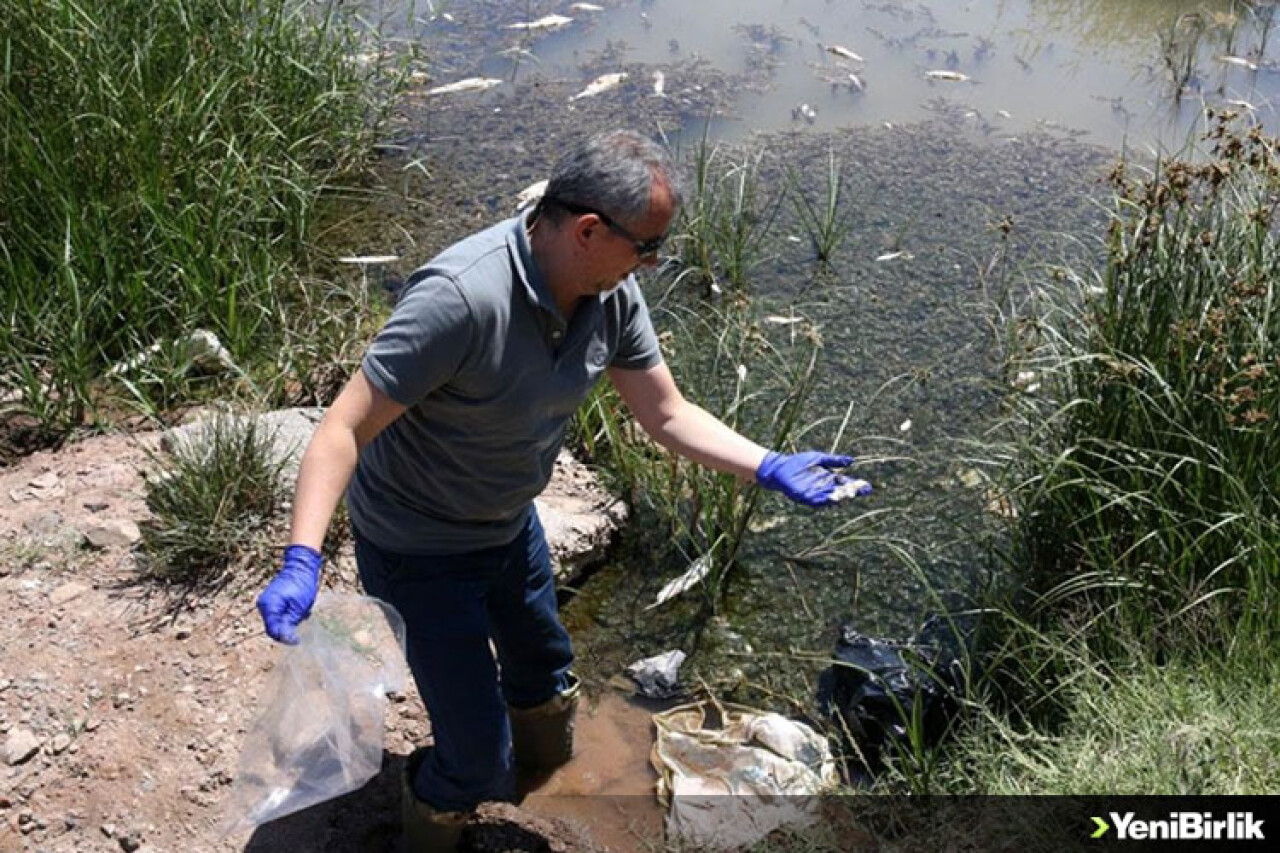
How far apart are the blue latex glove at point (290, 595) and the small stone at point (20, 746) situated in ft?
4.04

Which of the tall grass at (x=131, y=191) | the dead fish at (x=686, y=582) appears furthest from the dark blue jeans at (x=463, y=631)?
the tall grass at (x=131, y=191)

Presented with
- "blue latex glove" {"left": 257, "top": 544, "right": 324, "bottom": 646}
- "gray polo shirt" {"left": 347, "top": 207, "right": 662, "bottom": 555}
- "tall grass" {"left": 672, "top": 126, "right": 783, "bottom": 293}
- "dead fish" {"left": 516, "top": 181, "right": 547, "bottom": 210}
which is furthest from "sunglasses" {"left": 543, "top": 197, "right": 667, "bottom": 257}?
"dead fish" {"left": 516, "top": 181, "right": 547, "bottom": 210}

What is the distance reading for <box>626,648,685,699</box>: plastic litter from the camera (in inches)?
154

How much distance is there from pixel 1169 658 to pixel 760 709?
115 centimetres

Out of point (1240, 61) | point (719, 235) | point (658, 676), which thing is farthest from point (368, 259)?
point (1240, 61)

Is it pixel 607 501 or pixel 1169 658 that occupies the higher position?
pixel 1169 658

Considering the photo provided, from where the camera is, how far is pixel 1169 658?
3.19 metres

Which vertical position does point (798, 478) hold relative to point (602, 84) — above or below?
above

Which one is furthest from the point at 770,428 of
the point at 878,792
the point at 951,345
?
the point at 878,792

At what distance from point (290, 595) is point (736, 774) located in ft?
5.09

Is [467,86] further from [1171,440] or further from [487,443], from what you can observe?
[487,443]

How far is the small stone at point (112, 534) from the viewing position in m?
3.84

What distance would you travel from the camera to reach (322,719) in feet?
9.32

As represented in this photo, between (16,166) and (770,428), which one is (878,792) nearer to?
(770,428)
